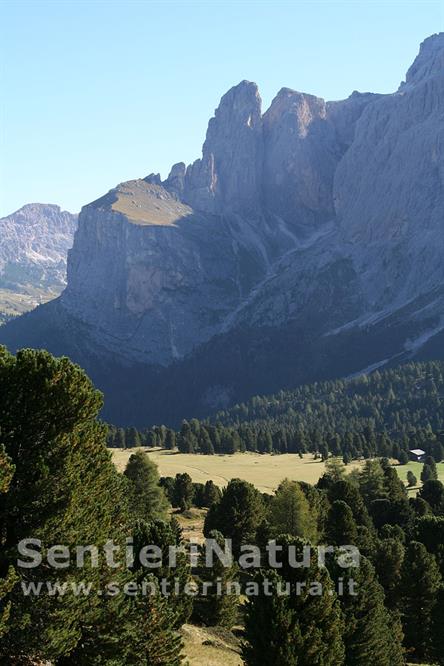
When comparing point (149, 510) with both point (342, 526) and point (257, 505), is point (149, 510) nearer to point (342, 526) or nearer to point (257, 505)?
point (257, 505)

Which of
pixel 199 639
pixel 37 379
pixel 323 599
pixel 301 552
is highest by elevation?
pixel 37 379

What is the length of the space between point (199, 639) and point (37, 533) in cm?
2254

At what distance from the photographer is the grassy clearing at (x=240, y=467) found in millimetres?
127562

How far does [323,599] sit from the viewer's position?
103 feet

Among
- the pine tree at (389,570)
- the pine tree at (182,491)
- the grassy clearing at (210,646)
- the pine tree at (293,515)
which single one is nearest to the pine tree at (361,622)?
the grassy clearing at (210,646)

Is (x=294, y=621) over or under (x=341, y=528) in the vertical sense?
under

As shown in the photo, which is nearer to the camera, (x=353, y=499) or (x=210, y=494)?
(x=353, y=499)

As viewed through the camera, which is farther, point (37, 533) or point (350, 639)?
point (350, 639)

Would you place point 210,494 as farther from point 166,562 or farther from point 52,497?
point 52,497

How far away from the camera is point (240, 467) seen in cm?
14675

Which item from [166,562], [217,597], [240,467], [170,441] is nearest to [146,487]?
[217,597]

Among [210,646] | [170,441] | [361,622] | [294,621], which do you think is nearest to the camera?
[294,621]

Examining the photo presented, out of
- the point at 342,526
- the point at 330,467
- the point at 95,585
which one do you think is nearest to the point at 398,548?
the point at 342,526

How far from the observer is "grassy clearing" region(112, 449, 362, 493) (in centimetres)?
12756
